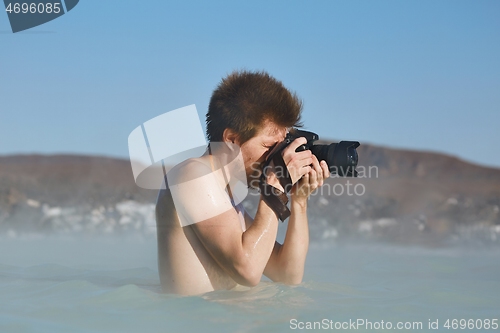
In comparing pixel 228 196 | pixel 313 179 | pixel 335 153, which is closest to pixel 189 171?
pixel 228 196

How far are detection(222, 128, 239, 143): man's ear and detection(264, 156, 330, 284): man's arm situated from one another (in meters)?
0.36

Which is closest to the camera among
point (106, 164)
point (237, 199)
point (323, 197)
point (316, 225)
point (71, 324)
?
point (71, 324)

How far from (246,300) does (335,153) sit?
2.57ft

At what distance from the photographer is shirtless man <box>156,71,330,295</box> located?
8.80ft

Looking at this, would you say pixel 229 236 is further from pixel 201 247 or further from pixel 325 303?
pixel 325 303

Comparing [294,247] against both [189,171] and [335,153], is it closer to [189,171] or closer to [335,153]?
[335,153]

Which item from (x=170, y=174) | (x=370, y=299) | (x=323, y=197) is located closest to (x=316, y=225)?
(x=323, y=197)

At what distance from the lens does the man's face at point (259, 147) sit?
2834 millimetres

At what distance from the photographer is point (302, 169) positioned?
9.21ft

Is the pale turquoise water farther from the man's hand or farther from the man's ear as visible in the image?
the man's ear

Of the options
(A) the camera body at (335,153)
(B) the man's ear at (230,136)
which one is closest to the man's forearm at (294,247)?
(A) the camera body at (335,153)

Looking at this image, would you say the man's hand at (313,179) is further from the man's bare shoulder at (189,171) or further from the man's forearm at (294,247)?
the man's bare shoulder at (189,171)

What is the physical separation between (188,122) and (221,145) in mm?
214

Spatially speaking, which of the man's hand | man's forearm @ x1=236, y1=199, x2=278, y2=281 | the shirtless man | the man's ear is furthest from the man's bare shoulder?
the man's hand
